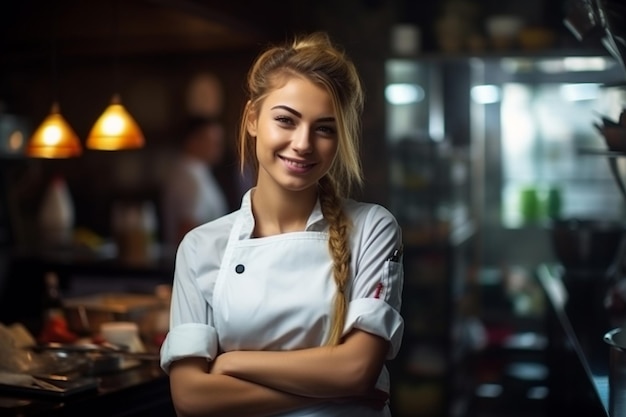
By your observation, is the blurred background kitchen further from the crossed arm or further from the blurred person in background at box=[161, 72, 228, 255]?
the crossed arm

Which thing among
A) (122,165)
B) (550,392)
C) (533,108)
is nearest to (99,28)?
(122,165)

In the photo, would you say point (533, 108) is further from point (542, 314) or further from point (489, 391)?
point (489, 391)

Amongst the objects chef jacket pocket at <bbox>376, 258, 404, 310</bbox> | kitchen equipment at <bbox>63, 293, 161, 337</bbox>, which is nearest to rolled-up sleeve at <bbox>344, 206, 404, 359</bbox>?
chef jacket pocket at <bbox>376, 258, 404, 310</bbox>

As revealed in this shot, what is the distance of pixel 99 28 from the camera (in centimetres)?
804

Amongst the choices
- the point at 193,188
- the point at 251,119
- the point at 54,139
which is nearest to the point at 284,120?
the point at 251,119

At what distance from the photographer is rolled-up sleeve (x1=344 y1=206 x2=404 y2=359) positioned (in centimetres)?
215

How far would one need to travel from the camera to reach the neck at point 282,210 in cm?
228

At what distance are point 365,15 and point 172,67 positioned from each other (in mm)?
2615

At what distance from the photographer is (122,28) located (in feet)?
26.1

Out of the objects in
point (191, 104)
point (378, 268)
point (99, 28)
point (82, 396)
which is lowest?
point (82, 396)

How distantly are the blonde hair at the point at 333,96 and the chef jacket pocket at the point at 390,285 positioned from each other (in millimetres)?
79

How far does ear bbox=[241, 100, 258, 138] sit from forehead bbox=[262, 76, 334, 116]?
0.11 metres

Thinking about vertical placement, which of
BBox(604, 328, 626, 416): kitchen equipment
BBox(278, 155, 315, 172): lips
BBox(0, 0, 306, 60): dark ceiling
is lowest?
BBox(604, 328, 626, 416): kitchen equipment

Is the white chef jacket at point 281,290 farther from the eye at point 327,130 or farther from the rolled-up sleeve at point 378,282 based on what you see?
the eye at point 327,130
